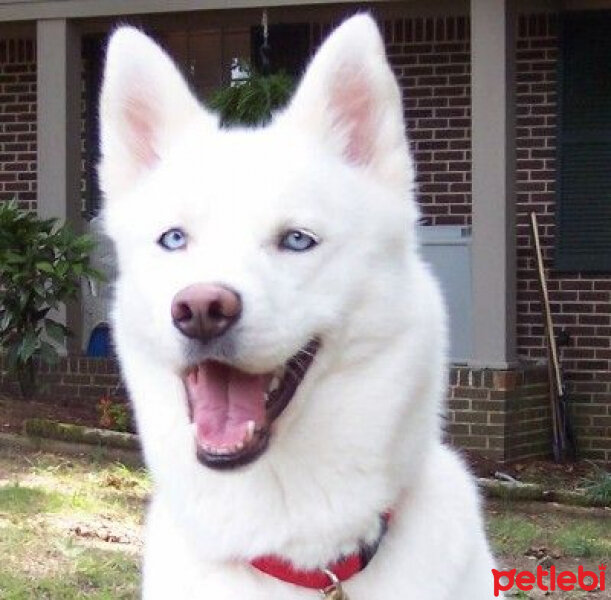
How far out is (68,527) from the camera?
661cm

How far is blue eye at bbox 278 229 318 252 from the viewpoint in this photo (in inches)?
112

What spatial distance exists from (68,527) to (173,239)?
159 inches

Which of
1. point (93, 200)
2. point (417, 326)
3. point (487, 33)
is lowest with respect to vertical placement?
point (417, 326)

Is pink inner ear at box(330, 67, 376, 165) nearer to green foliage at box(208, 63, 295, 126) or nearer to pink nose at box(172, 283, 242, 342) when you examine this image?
pink nose at box(172, 283, 242, 342)

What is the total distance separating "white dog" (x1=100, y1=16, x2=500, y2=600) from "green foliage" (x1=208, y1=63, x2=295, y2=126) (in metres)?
6.09

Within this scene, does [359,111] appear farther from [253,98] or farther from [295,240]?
[253,98]

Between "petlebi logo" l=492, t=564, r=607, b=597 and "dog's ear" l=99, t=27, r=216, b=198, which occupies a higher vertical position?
"dog's ear" l=99, t=27, r=216, b=198

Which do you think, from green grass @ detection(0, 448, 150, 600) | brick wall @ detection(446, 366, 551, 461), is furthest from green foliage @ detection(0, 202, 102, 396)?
brick wall @ detection(446, 366, 551, 461)

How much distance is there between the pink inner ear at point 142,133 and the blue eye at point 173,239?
319mm

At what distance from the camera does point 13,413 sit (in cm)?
923

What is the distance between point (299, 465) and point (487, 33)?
7.25 m

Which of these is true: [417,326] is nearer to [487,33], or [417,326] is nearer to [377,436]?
[377,436]

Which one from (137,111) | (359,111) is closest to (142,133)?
(137,111)

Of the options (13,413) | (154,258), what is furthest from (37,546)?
(154,258)
